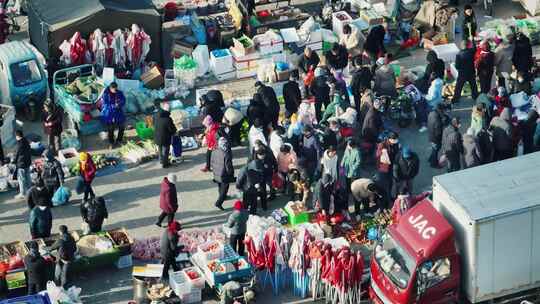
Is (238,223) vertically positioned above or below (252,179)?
below

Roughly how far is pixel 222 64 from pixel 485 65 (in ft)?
22.1

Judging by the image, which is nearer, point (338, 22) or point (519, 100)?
point (519, 100)

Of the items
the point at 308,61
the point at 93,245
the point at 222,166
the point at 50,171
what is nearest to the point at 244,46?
the point at 308,61

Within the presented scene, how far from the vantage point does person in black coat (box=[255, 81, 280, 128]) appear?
102 ft

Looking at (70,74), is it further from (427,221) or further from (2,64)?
(427,221)

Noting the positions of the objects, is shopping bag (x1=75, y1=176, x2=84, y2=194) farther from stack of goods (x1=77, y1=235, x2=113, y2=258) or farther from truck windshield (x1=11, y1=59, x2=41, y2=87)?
truck windshield (x1=11, y1=59, x2=41, y2=87)

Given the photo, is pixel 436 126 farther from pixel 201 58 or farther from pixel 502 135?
pixel 201 58

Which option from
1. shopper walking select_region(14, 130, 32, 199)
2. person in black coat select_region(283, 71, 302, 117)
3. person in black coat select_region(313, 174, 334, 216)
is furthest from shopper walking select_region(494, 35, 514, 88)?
shopper walking select_region(14, 130, 32, 199)

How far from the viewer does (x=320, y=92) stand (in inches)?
1254

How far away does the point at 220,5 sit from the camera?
1497 inches

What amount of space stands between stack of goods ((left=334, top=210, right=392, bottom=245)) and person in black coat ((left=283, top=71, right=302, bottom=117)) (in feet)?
14.2

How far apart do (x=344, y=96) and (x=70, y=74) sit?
6.83 meters

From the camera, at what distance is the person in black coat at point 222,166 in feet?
95.1

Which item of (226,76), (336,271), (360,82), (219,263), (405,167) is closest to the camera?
(336,271)
